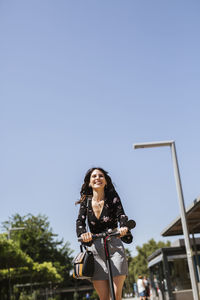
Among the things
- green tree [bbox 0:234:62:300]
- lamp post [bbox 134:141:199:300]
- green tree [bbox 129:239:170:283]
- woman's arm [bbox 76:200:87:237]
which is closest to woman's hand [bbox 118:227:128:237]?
woman's arm [bbox 76:200:87:237]

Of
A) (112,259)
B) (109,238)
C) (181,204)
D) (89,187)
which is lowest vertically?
(112,259)

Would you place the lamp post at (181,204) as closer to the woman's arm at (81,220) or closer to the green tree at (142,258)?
the woman's arm at (81,220)

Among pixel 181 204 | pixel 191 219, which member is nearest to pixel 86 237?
pixel 181 204

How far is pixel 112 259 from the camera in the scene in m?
3.50

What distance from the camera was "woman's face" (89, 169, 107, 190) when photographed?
155 inches

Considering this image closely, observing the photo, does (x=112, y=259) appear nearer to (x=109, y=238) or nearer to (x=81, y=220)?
(x=109, y=238)

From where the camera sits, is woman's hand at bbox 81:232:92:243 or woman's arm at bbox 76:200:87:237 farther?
woman's arm at bbox 76:200:87:237

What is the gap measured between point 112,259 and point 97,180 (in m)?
0.85

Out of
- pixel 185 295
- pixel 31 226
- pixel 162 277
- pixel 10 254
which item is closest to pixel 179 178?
pixel 185 295

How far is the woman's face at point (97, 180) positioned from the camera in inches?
155

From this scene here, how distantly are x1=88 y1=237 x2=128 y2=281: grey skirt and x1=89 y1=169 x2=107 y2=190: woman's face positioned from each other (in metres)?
0.59

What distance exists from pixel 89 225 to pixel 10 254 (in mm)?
22685

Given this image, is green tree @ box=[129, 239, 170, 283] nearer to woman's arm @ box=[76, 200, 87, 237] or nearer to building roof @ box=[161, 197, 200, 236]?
building roof @ box=[161, 197, 200, 236]

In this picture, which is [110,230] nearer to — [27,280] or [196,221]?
[196,221]
